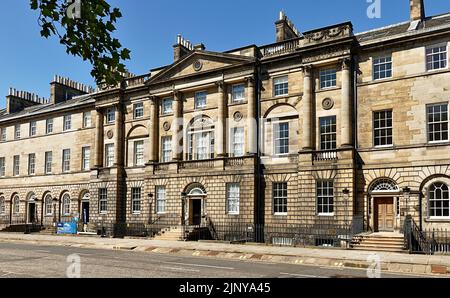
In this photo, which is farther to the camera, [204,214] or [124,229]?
[124,229]

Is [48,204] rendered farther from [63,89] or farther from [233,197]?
[233,197]

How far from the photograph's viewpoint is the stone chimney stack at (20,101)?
5200 centimetres

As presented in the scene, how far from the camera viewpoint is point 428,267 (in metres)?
16.7

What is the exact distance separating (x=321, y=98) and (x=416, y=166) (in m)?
7.14

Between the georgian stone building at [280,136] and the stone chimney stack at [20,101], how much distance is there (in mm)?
14774

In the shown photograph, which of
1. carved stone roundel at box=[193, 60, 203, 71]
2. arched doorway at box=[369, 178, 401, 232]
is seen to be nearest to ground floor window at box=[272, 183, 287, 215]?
arched doorway at box=[369, 178, 401, 232]

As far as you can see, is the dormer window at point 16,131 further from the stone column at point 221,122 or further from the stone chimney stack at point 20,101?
the stone column at point 221,122

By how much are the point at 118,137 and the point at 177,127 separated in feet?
21.8

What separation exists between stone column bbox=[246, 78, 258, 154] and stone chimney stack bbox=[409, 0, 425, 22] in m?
11.4

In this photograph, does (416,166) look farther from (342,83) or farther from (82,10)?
(82,10)

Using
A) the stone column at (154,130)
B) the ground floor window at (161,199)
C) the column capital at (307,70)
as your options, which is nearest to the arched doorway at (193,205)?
the ground floor window at (161,199)

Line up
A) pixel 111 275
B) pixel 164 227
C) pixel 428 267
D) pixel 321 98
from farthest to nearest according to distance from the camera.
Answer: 1. pixel 164 227
2. pixel 321 98
3. pixel 428 267
4. pixel 111 275
